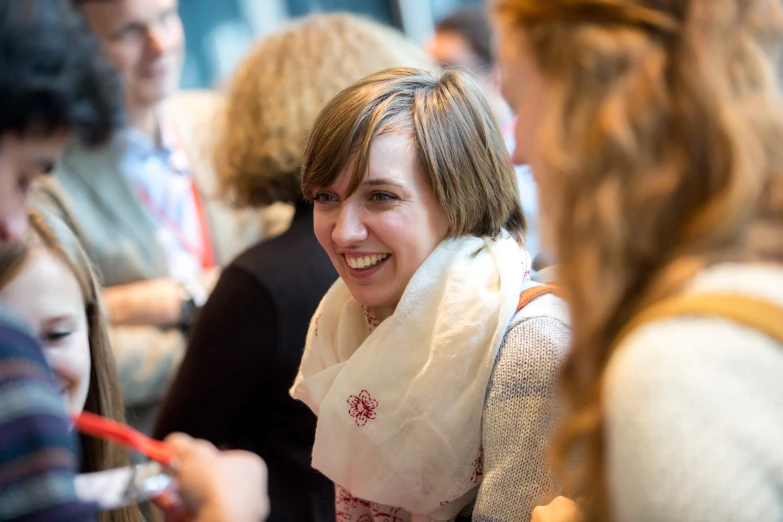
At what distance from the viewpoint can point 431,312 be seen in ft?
4.07

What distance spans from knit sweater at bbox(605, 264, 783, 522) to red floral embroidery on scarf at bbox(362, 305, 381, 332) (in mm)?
722

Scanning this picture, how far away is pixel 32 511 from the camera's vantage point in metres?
0.79

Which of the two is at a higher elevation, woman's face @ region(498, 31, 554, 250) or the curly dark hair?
the curly dark hair

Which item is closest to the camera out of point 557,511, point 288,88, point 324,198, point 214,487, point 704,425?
point 704,425

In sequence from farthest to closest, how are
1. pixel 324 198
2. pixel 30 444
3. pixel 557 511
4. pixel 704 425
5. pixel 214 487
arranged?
1. pixel 324 198
2. pixel 557 511
3. pixel 214 487
4. pixel 30 444
5. pixel 704 425

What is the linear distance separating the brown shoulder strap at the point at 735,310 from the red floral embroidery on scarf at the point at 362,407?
0.62 metres

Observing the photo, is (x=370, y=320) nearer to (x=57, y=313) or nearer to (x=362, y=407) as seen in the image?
(x=362, y=407)

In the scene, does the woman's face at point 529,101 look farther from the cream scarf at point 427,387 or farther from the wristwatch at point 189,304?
the wristwatch at point 189,304

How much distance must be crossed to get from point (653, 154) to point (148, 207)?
1.75 m

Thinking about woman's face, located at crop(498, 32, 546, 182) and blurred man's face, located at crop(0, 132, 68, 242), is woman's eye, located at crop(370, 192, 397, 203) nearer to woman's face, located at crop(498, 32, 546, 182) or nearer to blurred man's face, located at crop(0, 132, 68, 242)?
woman's face, located at crop(498, 32, 546, 182)

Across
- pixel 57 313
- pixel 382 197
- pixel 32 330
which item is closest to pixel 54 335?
pixel 57 313

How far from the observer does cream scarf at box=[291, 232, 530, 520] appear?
3.91 ft

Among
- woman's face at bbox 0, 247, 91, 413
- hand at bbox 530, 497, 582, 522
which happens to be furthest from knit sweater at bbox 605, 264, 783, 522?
woman's face at bbox 0, 247, 91, 413

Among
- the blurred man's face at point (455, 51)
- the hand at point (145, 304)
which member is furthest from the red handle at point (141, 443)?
the blurred man's face at point (455, 51)
